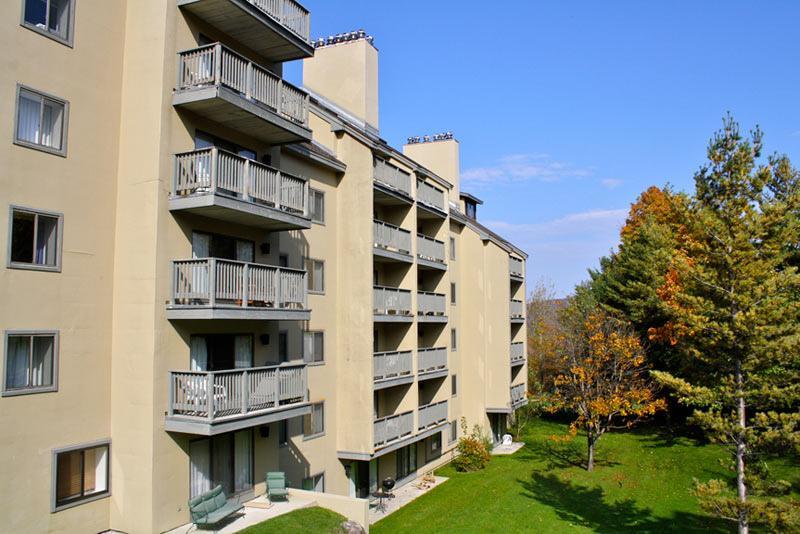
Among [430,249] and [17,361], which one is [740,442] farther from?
[17,361]

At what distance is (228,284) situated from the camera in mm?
14453

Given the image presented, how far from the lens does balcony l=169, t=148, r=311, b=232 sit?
46.5 feet

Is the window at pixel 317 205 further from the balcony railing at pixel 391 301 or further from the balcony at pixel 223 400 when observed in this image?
the balcony at pixel 223 400

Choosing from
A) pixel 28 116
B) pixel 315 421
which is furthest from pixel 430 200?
pixel 28 116

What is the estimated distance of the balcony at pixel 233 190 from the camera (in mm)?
14164

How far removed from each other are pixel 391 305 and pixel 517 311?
17780mm

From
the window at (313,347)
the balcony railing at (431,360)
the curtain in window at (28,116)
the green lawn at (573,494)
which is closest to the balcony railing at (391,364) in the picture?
the balcony railing at (431,360)

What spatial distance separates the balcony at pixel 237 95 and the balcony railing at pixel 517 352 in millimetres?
24438

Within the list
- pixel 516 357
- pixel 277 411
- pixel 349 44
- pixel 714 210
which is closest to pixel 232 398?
pixel 277 411

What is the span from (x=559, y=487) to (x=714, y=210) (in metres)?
15.5

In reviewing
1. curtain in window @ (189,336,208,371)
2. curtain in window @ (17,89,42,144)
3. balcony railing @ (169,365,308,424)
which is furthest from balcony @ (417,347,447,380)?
curtain in window @ (17,89,42,144)

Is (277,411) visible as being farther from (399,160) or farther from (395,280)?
(399,160)

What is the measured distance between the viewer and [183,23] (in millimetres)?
14891

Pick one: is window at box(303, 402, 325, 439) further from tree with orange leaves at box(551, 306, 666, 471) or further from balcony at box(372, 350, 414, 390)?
tree with orange leaves at box(551, 306, 666, 471)
